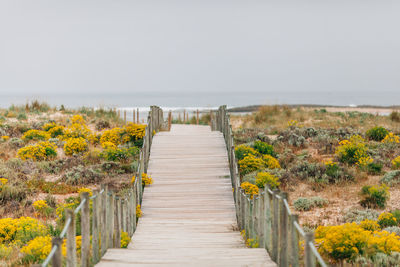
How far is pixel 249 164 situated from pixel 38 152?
7962 millimetres

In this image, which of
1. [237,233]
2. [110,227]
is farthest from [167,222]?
[110,227]

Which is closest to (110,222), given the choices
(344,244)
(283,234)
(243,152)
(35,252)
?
(35,252)

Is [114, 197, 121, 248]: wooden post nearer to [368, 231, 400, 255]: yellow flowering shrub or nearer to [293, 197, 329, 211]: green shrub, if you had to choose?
[368, 231, 400, 255]: yellow flowering shrub

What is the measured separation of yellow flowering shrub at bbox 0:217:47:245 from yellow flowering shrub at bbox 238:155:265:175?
701 centimetres

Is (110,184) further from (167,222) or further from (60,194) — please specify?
(167,222)

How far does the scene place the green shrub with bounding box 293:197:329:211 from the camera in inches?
418

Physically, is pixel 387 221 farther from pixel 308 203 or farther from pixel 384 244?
pixel 384 244

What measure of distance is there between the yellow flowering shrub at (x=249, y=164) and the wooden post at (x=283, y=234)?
8708 mm

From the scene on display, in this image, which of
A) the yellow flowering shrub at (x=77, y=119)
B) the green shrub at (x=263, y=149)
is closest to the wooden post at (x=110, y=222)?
the green shrub at (x=263, y=149)

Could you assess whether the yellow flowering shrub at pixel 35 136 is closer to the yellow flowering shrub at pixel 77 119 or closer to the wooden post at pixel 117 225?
the yellow flowering shrub at pixel 77 119

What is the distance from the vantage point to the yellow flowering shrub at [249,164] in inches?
533

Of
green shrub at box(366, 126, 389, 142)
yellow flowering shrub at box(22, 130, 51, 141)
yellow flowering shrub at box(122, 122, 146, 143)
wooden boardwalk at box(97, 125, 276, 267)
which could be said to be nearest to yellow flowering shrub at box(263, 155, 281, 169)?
wooden boardwalk at box(97, 125, 276, 267)

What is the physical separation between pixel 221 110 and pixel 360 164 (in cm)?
520

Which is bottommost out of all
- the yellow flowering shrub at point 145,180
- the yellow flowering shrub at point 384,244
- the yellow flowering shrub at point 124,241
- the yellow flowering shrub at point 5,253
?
the yellow flowering shrub at point 5,253
